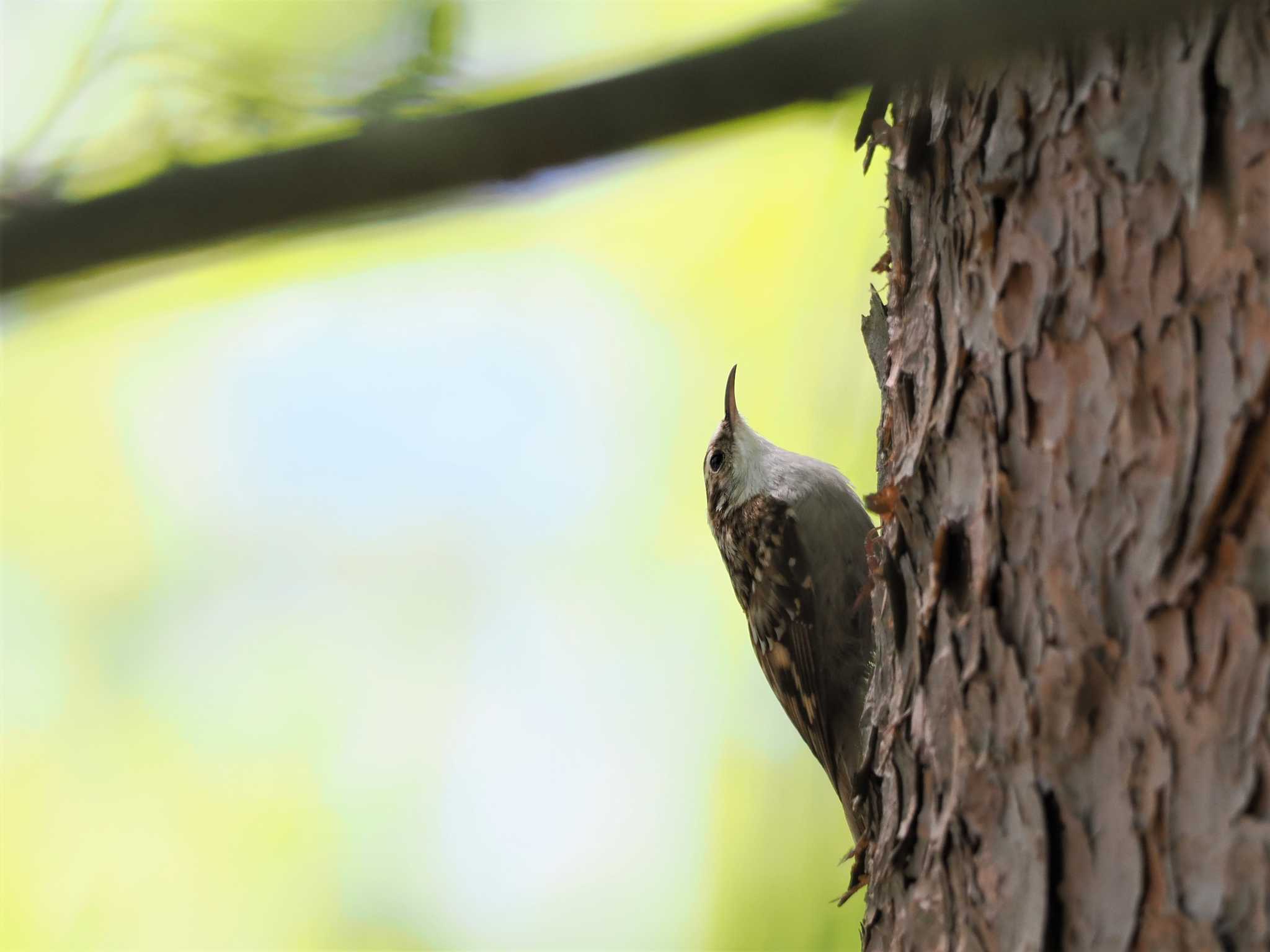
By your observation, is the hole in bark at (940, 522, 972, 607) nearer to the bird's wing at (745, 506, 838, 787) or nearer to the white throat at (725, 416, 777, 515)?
the bird's wing at (745, 506, 838, 787)

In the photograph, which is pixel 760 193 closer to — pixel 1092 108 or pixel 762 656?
pixel 762 656

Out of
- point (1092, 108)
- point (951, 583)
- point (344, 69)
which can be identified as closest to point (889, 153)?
point (1092, 108)

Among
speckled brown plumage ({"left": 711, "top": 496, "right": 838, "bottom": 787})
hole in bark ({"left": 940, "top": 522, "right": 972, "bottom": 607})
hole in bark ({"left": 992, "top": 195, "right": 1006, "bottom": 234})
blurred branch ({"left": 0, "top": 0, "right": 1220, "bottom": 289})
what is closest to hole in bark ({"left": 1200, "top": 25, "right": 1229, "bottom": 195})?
hole in bark ({"left": 992, "top": 195, "right": 1006, "bottom": 234})

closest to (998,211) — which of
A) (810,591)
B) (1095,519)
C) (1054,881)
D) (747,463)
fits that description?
(1095,519)

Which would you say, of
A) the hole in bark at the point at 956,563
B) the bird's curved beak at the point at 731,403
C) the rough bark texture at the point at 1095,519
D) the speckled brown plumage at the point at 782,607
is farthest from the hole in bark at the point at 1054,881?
the bird's curved beak at the point at 731,403

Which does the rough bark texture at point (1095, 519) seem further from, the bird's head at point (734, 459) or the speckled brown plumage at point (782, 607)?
the bird's head at point (734, 459)

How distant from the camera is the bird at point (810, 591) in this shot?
3.76m

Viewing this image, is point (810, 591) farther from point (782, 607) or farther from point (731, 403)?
point (731, 403)

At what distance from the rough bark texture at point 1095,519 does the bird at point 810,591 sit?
1.66 m

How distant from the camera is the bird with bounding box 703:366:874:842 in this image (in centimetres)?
376

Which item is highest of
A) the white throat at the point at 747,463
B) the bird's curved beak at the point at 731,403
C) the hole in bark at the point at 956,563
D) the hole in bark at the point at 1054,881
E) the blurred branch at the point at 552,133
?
the bird's curved beak at the point at 731,403

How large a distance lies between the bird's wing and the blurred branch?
10.7ft

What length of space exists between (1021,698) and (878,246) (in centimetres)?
149

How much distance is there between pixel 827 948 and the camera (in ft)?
11.4
